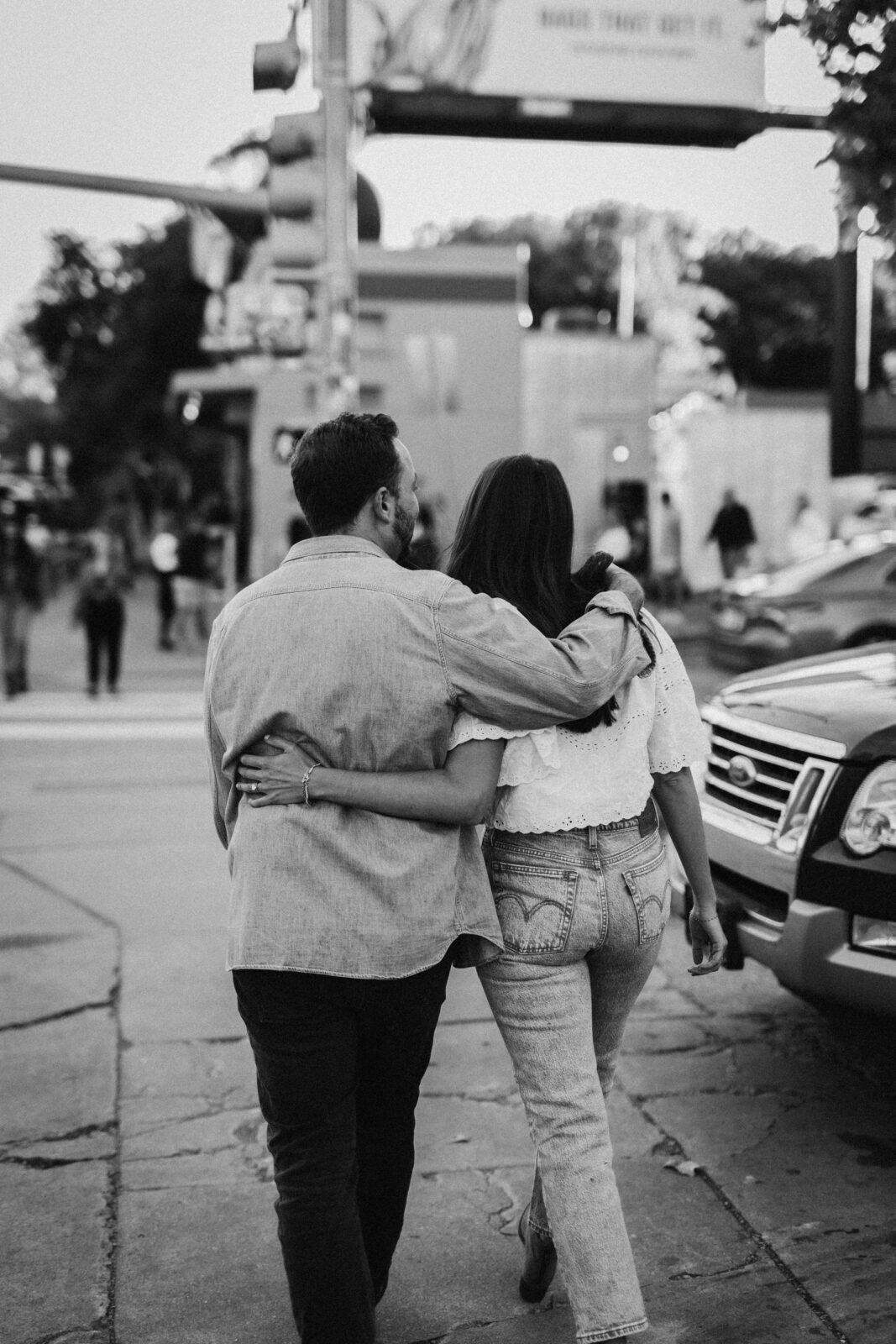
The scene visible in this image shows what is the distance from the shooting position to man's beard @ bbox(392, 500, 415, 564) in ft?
8.29

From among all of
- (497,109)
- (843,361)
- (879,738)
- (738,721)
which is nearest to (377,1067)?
(879,738)

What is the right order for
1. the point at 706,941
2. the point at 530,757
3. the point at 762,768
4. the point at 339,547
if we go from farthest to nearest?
the point at 762,768 < the point at 706,941 < the point at 530,757 < the point at 339,547

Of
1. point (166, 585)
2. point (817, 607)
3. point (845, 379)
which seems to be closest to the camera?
point (817, 607)

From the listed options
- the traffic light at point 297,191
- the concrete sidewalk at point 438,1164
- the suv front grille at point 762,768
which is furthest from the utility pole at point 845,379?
the suv front grille at point 762,768

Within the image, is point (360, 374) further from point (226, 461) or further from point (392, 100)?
point (226, 461)

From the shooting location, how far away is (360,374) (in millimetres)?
27219

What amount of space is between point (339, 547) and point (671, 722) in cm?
73

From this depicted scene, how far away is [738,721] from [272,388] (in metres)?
23.7

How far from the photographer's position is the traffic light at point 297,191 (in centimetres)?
1120

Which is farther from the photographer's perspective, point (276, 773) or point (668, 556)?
point (668, 556)

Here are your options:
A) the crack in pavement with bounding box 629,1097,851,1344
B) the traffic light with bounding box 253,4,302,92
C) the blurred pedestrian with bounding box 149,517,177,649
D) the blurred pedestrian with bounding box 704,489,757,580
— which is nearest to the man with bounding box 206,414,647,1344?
the crack in pavement with bounding box 629,1097,851,1344

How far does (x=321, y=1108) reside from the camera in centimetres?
240

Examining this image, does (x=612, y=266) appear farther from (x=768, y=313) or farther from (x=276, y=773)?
(x=276, y=773)

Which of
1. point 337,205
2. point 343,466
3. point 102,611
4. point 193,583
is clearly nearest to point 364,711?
point 343,466
